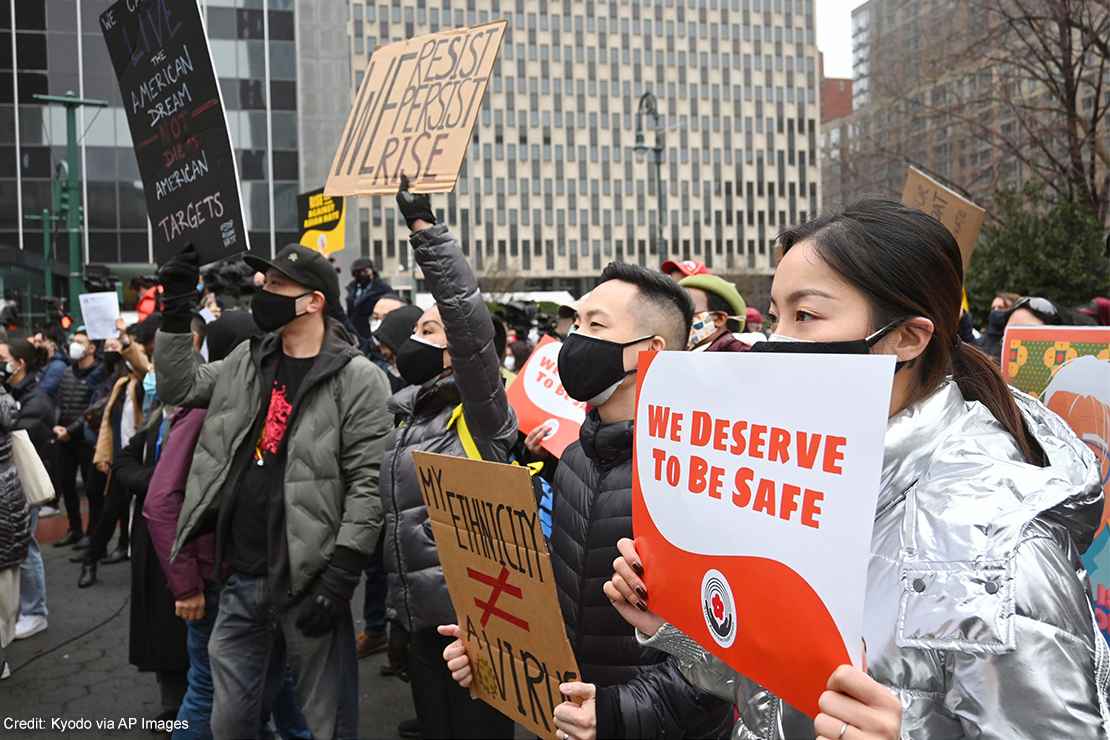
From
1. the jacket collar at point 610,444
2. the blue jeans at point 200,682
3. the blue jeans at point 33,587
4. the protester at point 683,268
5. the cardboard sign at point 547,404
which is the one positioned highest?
the protester at point 683,268

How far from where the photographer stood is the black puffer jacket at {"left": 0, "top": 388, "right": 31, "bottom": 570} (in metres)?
5.33

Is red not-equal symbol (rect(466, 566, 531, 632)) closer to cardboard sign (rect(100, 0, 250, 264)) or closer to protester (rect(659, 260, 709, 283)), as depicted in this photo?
cardboard sign (rect(100, 0, 250, 264))

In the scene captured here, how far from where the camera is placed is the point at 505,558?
2.20 metres

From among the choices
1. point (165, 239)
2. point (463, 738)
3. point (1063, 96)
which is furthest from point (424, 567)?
point (1063, 96)

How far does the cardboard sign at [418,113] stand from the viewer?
3.66m

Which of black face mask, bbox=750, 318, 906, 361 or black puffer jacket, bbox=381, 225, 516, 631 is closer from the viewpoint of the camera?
black face mask, bbox=750, 318, 906, 361

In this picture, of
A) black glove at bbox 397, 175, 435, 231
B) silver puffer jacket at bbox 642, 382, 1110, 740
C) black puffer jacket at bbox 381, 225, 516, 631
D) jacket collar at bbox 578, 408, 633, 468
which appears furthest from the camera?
black glove at bbox 397, 175, 435, 231

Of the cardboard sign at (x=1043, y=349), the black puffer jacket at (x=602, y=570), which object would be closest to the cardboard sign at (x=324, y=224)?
the cardboard sign at (x=1043, y=349)

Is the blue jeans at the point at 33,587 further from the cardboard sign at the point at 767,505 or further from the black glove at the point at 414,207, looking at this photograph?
the cardboard sign at the point at 767,505

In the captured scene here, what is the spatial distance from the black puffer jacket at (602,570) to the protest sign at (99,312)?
27.4 ft

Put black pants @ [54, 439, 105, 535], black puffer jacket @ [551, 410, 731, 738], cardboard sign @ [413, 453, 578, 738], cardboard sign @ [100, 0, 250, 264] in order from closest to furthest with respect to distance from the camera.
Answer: cardboard sign @ [413, 453, 578, 738], black puffer jacket @ [551, 410, 731, 738], cardboard sign @ [100, 0, 250, 264], black pants @ [54, 439, 105, 535]

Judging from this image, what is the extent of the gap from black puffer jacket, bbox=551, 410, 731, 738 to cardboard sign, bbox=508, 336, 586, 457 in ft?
4.66

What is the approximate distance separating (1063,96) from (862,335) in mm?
18209

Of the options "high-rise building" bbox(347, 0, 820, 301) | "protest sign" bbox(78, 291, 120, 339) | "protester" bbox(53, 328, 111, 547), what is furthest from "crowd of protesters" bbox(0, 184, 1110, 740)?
"high-rise building" bbox(347, 0, 820, 301)
